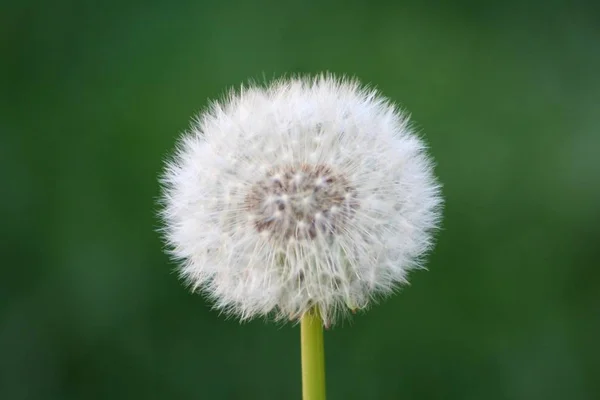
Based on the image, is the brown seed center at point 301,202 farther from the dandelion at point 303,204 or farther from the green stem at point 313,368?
Result: the green stem at point 313,368

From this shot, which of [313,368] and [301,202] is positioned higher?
[301,202]

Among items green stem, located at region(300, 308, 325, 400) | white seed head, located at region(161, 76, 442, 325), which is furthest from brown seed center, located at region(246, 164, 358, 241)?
green stem, located at region(300, 308, 325, 400)

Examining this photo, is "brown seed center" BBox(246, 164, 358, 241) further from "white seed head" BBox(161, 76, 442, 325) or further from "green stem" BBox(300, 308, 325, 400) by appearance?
"green stem" BBox(300, 308, 325, 400)

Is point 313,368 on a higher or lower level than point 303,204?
lower

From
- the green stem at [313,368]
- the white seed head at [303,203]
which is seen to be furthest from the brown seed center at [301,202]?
the green stem at [313,368]

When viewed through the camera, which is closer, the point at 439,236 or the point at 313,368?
the point at 313,368

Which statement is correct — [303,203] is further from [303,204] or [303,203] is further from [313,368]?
[313,368]

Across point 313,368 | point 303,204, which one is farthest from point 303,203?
point 313,368

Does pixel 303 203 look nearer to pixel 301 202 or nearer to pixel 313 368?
pixel 301 202
